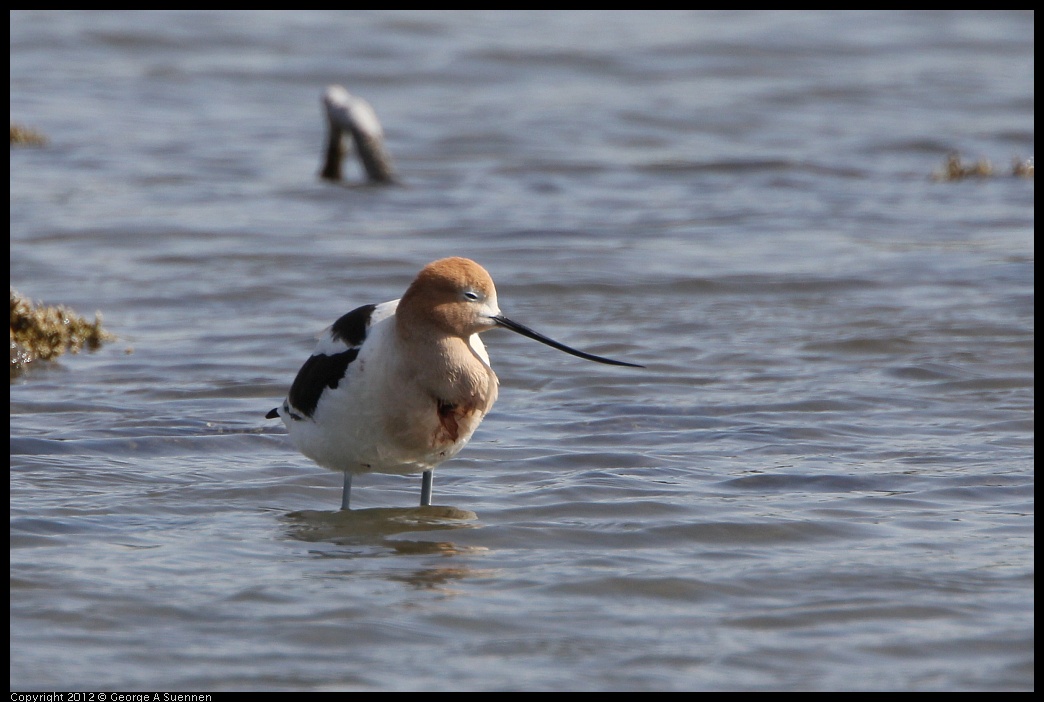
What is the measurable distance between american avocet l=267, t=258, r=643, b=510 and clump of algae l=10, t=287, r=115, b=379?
12.4 feet

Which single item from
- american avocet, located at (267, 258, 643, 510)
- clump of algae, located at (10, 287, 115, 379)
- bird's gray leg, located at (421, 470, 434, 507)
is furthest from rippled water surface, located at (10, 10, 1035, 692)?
american avocet, located at (267, 258, 643, 510)

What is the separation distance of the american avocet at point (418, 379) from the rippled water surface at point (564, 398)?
0.40 metres

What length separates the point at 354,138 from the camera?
53.8 feet

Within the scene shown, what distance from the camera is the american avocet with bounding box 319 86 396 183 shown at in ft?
52.3

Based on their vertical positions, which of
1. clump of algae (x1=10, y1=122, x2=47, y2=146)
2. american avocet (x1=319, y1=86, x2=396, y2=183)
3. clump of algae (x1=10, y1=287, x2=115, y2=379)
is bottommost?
clump of algae (x1=10, y1=287, x2=115, y2=379)

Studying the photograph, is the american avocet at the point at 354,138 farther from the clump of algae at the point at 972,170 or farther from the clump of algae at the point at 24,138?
the clump of algae at the point at 972,170

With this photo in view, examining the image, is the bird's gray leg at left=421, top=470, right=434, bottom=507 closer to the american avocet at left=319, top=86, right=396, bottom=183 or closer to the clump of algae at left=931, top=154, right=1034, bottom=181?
the american avocet at left=319, top=86, right=396, bottom=183

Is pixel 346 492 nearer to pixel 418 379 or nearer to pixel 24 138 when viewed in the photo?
pixel 418 379

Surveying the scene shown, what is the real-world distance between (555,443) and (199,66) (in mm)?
17596

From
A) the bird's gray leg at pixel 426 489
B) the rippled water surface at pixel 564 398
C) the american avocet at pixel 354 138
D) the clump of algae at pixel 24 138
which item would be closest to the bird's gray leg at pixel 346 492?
the rippled water surface at pixel 564 398

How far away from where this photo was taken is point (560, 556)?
5980mm

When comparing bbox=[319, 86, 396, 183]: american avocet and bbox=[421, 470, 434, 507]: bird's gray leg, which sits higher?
bbox=[319, 86, 396, 183]: american avocet

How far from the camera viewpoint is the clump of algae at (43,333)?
943cm

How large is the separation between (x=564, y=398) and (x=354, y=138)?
8.23 metres
